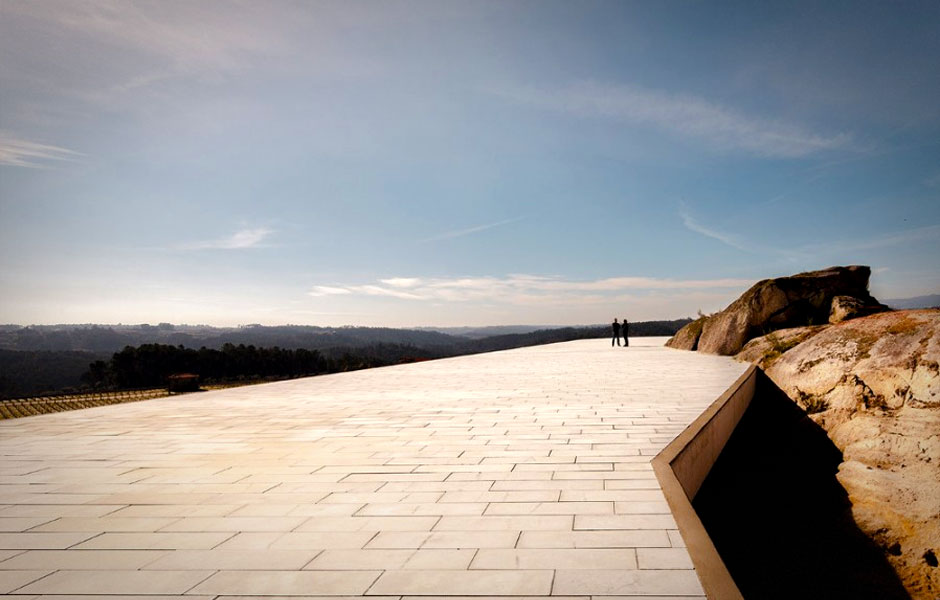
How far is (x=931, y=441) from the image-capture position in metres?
6.00

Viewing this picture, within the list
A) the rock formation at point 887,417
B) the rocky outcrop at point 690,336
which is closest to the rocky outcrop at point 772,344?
the rock formation at point 887,417

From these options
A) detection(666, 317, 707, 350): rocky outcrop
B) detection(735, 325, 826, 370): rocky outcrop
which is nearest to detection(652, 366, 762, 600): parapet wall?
detection(735, 325, 826, 370): rocky outcrop

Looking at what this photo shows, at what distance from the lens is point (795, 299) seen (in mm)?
14320

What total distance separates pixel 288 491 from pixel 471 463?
1476mm

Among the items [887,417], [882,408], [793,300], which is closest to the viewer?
[887,417]

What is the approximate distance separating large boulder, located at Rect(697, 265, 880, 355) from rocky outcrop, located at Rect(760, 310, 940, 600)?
403 centimetres

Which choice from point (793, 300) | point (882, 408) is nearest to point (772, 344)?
point (793, 300)

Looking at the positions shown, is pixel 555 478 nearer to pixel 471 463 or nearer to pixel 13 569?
pixel 471 463

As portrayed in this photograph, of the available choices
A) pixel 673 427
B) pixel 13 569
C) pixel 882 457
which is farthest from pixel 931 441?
pixel 13 569

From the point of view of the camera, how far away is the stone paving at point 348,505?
2422 mm

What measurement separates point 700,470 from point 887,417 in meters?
3.89

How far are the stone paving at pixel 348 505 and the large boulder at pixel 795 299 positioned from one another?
9.50 metres

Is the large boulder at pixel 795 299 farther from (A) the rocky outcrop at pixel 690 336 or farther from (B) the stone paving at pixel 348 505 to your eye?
(B) the stone paving at pixel 348 505

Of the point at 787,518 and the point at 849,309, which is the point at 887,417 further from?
the point at 849,309
